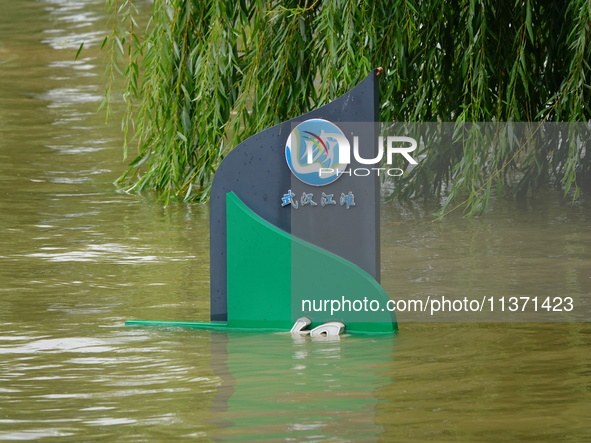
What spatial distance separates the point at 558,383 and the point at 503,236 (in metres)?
3.55

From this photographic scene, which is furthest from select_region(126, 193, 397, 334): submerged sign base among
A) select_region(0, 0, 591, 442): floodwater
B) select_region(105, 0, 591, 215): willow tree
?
select_region(105, 0, 591, 215): willow tree

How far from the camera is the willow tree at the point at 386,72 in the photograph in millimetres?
8898

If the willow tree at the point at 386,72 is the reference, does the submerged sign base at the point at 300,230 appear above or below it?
below

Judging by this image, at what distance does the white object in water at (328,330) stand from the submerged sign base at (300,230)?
7 cm

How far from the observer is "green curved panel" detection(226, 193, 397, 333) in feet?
22.0

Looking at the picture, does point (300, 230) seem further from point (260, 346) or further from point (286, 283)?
point (260, 346)

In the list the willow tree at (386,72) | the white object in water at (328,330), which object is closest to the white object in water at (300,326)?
the white object in water at (328,330)

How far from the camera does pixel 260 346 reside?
6.56 m

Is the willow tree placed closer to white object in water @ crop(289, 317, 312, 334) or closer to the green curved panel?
the green curved panel

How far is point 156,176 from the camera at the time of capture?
36.3 ft

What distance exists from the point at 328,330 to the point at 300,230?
23.0 inches

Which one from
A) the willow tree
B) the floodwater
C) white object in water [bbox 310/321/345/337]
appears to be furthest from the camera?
the willow tree

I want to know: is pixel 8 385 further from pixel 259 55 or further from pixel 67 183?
pixel 67 183

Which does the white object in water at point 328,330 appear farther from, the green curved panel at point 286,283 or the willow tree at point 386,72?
the willow tree at point 386,72
